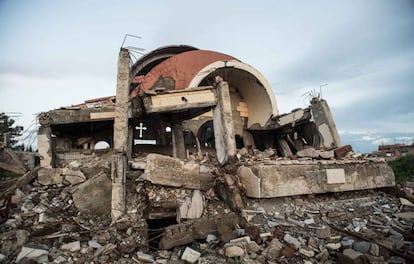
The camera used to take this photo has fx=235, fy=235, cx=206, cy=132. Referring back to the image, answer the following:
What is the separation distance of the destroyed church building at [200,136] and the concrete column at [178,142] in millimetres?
38

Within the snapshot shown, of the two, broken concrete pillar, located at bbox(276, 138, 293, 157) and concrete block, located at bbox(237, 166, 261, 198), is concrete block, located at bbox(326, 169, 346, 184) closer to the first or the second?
concrete block, located at bbox(237, 166, 261, 198)

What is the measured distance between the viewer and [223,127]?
6.60 meters

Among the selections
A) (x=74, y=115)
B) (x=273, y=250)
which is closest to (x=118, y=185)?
(x=273, y=250)

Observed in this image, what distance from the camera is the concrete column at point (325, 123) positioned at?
973 centimetres

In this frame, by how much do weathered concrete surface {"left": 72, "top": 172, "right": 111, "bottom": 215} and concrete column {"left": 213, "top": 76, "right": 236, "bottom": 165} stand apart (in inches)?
120

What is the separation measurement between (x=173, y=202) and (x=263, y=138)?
814 cm

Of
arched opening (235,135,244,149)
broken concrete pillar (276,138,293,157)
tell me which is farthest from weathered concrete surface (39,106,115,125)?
broken concrete pillar (276,138,293,157)

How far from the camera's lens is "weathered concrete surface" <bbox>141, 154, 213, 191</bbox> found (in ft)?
18.2

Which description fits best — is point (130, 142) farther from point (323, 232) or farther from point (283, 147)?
point (283, 147)

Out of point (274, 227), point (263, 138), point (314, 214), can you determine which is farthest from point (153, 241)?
point (263, 138)

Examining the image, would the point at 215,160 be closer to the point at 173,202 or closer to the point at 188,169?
the point at 188,169

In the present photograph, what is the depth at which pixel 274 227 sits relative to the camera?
4531 mm

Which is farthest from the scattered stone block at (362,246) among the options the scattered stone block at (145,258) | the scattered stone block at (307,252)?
the scattered stone block at (145,258)

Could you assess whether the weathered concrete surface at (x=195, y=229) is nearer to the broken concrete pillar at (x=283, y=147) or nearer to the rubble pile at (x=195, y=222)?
the rubble pile at (x=195, y=222)
